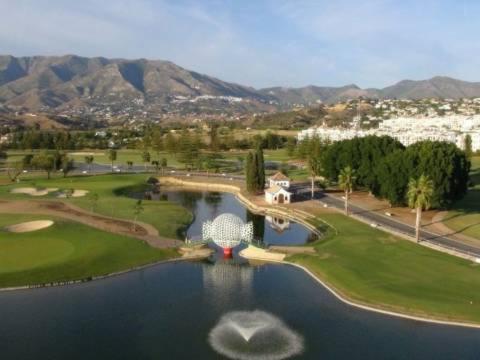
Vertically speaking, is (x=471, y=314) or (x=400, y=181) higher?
(x=400, y=181)

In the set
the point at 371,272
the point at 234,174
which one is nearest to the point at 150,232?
the point at 371,272

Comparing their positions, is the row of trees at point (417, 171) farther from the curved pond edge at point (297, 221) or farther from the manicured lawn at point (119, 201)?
the manicured lawn at point (119, 201)

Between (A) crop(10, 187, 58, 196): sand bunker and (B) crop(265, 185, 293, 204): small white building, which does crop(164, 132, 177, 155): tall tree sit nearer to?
(A) crop(10, 187, 58, 196): sand bunker

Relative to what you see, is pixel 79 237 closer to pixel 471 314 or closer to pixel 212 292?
pixel 212 292

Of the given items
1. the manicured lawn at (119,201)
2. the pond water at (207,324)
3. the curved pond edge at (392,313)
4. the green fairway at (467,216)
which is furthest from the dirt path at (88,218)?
the green fairway at (467,216)

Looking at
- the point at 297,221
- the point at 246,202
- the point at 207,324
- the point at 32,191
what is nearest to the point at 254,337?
the point at 207,324
